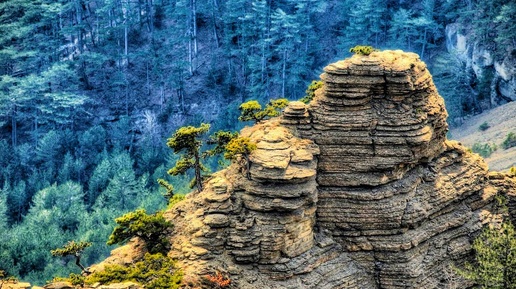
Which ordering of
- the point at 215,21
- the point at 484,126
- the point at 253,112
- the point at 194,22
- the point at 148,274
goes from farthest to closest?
the point at 215,21, the point at 194,22, the point at 484,126, the point at 253,112, the point at 148,274

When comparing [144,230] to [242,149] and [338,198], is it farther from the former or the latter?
[338,198]

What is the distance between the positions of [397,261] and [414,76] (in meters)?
8.99

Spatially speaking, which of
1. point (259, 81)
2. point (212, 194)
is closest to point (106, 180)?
point (259, 81)

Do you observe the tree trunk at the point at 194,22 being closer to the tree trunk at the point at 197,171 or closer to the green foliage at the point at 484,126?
the green foliage at the point at 484,126

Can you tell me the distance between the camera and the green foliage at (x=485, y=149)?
192 feet

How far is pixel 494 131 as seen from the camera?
6456cm

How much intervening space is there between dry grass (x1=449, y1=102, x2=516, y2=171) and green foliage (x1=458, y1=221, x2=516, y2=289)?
78.7ft

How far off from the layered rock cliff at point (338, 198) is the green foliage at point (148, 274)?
34.5 inches

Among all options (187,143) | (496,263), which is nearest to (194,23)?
(187,143)

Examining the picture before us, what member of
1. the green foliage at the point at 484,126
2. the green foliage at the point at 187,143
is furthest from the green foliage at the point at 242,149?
the green foliage at the point at 484,126

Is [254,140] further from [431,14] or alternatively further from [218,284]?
[431,14]

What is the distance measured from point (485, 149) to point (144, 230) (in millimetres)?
40178

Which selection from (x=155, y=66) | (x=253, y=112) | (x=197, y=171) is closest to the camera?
(x=197, y=171)

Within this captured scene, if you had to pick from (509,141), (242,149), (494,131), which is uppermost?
(242,149)
